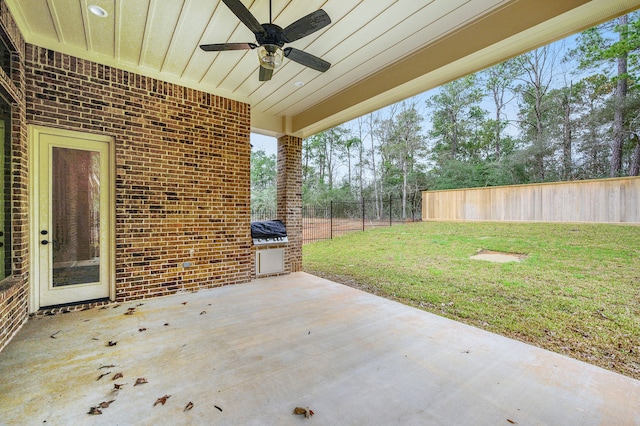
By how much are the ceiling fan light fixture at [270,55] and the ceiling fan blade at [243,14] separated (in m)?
0.14

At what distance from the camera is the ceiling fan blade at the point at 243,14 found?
1.80m

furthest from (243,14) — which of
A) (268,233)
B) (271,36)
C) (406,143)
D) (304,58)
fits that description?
(406,143)

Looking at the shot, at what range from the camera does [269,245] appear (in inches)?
197

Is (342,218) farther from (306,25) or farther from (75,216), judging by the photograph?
(306,25)

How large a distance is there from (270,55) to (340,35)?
38.9 inches

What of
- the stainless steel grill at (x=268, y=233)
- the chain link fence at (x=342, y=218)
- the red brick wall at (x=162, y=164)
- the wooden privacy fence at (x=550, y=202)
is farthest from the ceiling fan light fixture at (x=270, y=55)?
the chain link fence at (x=342, y=218)

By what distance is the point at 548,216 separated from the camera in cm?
379

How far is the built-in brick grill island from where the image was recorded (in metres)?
4.89

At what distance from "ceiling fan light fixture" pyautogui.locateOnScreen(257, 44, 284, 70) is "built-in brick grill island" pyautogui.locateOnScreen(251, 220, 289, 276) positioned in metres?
3.18

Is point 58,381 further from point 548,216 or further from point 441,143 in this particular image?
point 441,143

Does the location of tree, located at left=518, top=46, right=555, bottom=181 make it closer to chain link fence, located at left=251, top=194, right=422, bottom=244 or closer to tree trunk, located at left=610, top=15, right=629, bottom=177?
tree trunk, located at left=610, top=15, right=629, bottom=177

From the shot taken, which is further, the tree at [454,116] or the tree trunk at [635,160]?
the tree at [454,116]

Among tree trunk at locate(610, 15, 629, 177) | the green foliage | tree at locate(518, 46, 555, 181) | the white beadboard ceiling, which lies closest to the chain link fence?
the green foliage

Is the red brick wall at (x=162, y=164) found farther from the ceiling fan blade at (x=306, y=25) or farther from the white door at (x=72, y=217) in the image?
the ceiling fan blade at (x=306, y=25)
